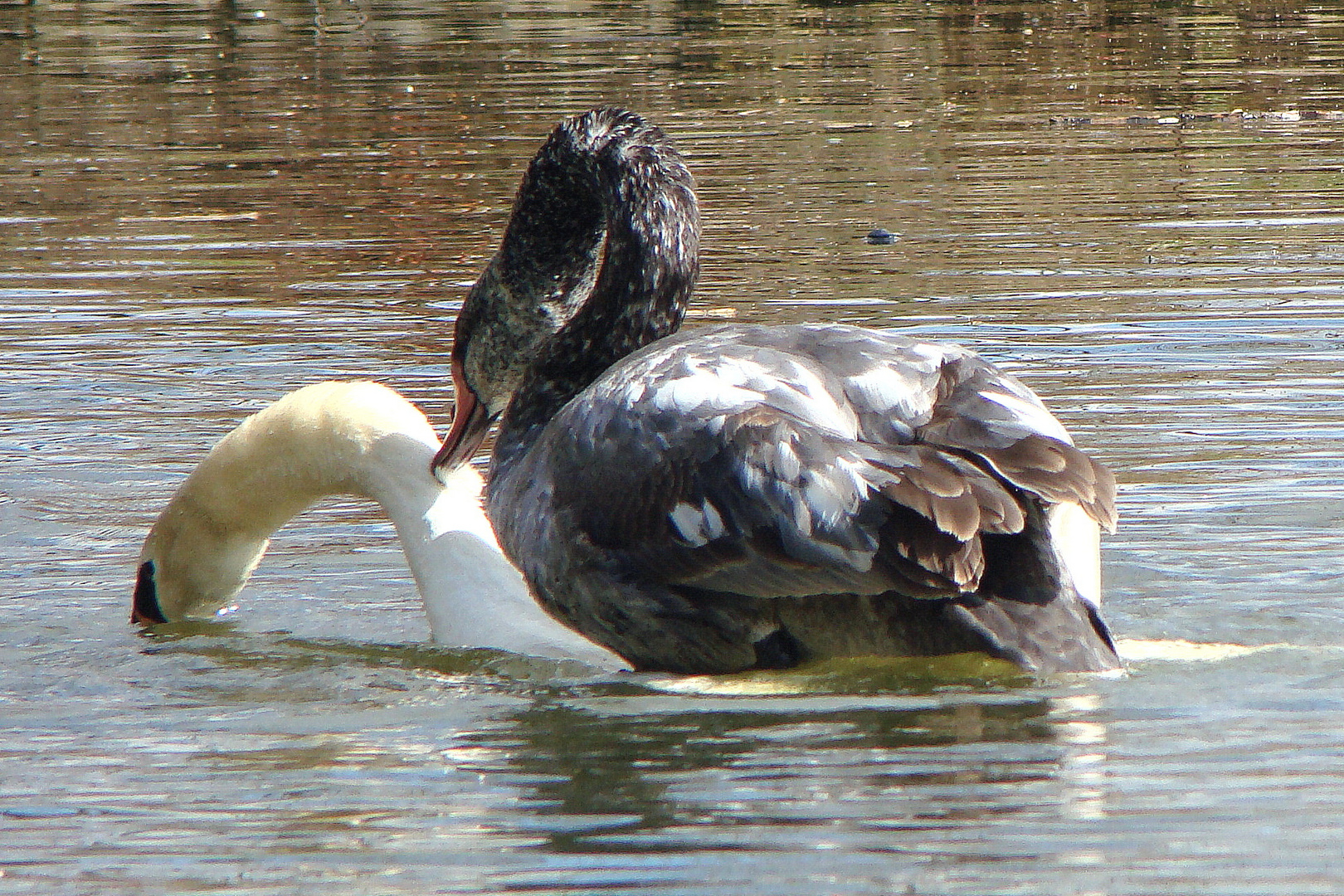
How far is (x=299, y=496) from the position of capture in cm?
595

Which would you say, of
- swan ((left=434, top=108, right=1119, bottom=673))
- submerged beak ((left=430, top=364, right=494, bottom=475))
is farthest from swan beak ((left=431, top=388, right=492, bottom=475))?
swan ((left=434, top=108, right=1119, bottom=673))

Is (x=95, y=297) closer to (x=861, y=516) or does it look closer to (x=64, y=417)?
(x=64, y=417)

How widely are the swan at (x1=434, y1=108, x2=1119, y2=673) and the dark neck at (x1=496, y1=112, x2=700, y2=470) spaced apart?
12.2 inches

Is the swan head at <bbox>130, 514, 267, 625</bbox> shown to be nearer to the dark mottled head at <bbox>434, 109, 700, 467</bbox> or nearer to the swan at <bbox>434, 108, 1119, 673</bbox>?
the dark mottled head at <bbox>434, 109, 700, 467</bbox>

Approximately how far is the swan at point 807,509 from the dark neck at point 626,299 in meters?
0.31

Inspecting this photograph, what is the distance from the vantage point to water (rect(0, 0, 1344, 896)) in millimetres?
3711

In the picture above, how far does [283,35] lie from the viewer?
23.7 meters

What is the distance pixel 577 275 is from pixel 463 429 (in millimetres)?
611

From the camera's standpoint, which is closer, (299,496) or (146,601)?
(146,601)

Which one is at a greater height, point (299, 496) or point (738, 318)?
point (738, 318)

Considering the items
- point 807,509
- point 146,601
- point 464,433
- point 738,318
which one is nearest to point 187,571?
point 146,601

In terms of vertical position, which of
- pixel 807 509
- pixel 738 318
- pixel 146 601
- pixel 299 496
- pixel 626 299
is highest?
pixel 626 299

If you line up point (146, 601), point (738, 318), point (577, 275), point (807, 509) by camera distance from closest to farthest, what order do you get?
point (807, 509)
point (146, 601)
point (577, 275)
point (738, 318)

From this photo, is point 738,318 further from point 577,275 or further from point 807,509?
point 807,509
